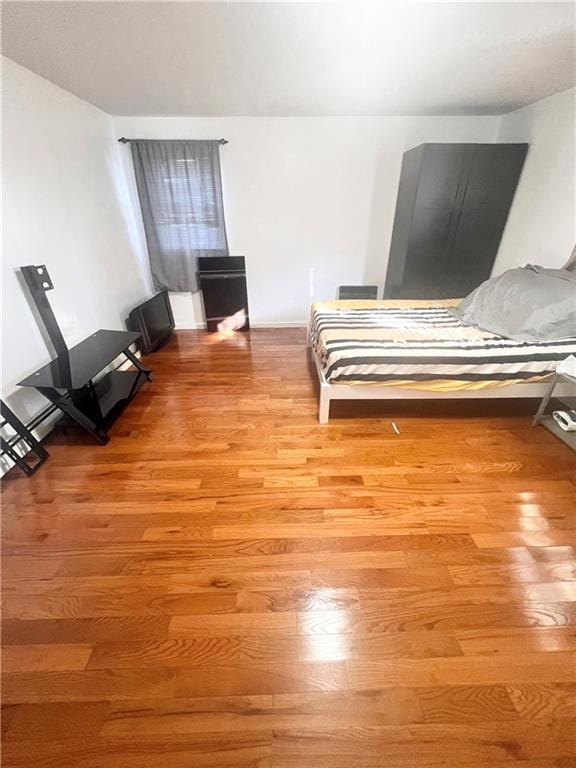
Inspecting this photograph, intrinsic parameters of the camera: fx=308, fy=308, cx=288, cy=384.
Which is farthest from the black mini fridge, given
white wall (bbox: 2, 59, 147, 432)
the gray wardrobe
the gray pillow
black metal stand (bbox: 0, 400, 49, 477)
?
the gray pillow

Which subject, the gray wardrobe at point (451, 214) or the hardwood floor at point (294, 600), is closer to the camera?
the hardwood floor at point (294, 600)

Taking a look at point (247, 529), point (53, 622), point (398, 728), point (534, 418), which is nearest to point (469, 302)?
point (534, 418)

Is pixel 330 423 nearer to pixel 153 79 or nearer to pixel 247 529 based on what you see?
pixel 247 529

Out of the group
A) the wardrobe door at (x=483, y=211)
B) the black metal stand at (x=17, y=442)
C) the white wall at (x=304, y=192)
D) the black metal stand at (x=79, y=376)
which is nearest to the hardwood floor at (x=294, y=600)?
the black metal stand at (x=17, y=442)

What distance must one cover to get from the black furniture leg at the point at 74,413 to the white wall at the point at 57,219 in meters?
0.30

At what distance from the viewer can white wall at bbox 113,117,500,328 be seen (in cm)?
321

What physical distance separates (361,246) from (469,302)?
1666mm

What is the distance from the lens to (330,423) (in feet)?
7.33

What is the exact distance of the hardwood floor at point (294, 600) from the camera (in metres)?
0.93

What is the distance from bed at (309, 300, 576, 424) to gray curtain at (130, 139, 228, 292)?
2184 mm

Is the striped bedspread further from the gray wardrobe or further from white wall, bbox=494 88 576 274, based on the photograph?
the gray wardrobe

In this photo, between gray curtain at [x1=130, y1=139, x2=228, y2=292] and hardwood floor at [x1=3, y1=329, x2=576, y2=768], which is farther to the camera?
gray curtain at [x1=130, y1=139, x2=228, y2=292]

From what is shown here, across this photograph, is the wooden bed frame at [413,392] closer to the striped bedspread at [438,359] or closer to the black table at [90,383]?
the striped bedspread at [438,359]

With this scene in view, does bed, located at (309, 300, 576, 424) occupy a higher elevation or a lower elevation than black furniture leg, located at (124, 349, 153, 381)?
higher
